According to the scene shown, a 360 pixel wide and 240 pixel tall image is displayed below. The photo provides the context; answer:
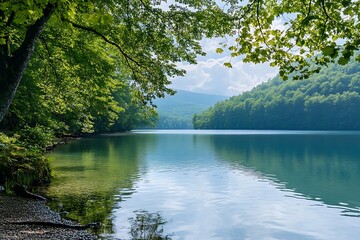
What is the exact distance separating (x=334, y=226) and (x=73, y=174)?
19.2m

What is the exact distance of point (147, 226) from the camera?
15383mm

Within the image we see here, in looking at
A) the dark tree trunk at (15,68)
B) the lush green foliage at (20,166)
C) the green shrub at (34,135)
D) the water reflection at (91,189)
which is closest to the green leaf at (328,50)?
the dark tree trunk at (15,68)

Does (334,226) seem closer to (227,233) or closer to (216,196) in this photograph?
(227,233)

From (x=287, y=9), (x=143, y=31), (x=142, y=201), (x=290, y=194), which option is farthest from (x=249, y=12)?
(x=290, y=194)

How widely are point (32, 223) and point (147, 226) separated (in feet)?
15.5

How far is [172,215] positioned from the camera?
17.6 meters

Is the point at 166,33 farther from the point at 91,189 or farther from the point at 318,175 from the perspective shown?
the point at 318,175

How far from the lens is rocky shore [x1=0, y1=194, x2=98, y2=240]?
11.4 metres

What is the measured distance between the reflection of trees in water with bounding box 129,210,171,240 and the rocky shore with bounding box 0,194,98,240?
1980 mm

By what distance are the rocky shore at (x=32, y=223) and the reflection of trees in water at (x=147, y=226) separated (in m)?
1.98

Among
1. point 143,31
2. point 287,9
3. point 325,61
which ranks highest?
point 143,31

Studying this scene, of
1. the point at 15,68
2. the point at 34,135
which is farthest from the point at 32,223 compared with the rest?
the point at 34,135

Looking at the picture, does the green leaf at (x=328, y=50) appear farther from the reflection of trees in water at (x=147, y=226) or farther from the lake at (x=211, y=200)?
the lake at (x=211, y=200)

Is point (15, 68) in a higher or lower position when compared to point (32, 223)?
higher
